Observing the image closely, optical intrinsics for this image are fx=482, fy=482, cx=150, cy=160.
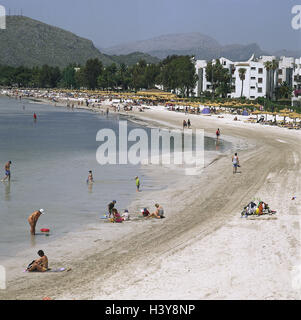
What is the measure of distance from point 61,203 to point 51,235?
5.32 m

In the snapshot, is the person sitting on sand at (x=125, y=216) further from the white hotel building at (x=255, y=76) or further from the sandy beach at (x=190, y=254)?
the white hotel building at (x=255, y=76)

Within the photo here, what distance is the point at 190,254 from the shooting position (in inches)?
604

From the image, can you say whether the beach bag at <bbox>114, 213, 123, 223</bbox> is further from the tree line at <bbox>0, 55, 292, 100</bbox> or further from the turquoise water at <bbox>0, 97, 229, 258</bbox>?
the tree line at <bbox>0, 55, 292, 100</bbox>

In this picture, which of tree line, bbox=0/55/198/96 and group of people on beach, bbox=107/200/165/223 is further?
tree line, bbox=0/55/198/96

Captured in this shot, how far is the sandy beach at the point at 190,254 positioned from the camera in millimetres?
12539

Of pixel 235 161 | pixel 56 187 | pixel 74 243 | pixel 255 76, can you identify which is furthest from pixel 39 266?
pixel 255 76

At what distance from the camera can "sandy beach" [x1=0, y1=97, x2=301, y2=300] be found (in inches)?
494

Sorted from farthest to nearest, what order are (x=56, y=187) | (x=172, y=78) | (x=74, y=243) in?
(x=172, y=78)
(x=56, y=187)
(x=74, y=243)

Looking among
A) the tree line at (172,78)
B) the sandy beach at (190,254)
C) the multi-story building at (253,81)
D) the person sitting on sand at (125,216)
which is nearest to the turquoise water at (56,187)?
the person sitting on sand at (125,216)

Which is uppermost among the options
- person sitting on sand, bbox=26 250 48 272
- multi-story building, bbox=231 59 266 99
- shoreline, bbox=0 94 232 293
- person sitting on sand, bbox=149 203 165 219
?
multi-story building, bbox=231 59 266 99

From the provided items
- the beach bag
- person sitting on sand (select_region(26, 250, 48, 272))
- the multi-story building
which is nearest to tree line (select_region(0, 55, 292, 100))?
the multi-story building

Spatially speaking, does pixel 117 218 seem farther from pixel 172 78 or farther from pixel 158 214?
pixel 172 78

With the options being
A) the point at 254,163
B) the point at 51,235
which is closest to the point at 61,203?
the point at 51,235

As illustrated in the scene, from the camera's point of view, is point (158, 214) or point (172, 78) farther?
point (172, 78)
